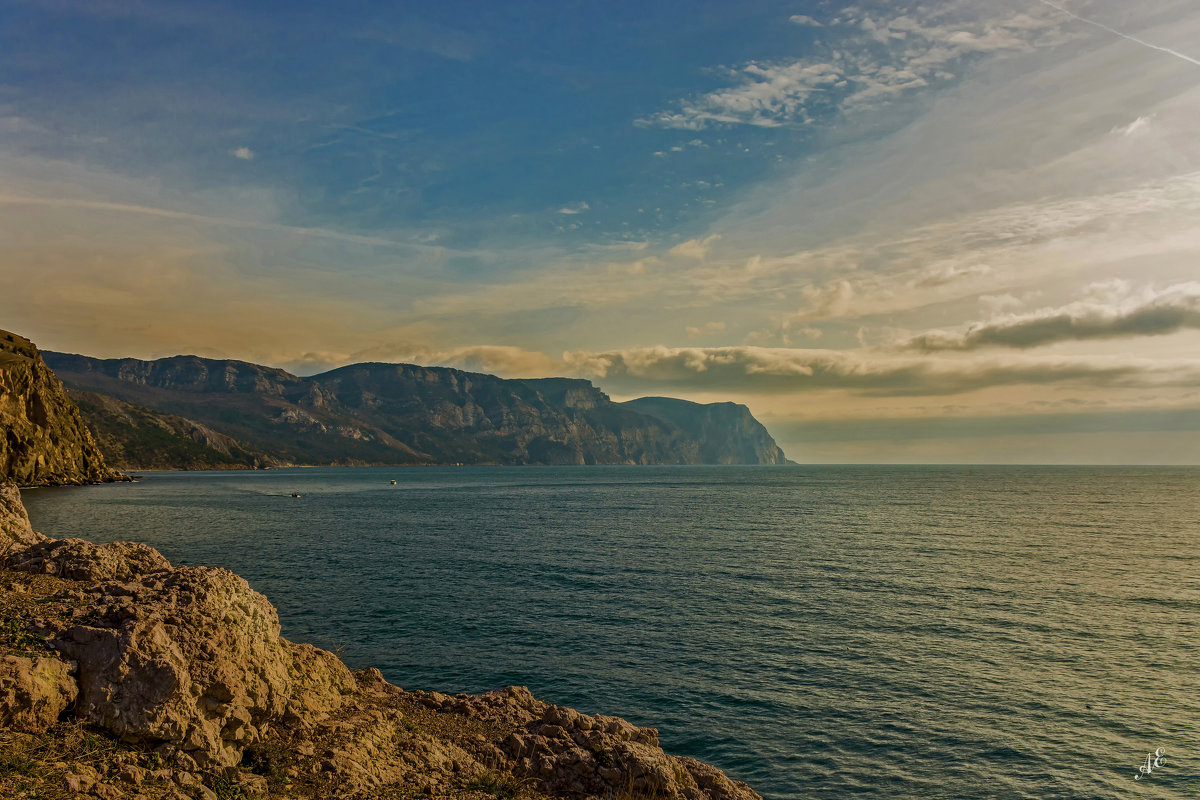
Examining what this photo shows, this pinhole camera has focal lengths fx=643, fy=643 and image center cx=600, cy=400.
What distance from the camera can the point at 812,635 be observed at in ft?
117

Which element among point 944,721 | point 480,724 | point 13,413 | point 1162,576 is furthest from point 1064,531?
point 13,413

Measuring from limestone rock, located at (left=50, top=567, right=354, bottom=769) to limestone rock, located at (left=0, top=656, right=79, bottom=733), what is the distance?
32cm

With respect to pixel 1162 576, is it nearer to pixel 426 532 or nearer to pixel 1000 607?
pixel 1000 607

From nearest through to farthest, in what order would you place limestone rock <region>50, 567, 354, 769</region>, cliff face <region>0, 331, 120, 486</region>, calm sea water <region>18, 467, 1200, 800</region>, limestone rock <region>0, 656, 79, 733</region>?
limestone rock <region>0, 656, 79, 733</region> → limestone rock <region>50, 567, 354, 769</region> → calm sea water <region>18, 467, 1200, 800</region> → cliff face <region>0, 331, 120, 486</region>

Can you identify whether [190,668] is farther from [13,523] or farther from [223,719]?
[13,523]

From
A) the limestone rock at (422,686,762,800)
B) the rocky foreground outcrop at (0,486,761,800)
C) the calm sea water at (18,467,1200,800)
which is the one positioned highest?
the rocky foreground outcrop at (0,486,761,800)

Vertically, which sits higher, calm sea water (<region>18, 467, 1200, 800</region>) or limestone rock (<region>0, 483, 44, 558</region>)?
limestone rock (<region>0, 483, 44, 558</region>)

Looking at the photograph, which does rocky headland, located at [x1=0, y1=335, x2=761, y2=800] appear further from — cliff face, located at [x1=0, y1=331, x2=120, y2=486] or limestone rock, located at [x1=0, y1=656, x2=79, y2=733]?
cliff face, located at [x1=0, y1=331, x2=120, y2=486]

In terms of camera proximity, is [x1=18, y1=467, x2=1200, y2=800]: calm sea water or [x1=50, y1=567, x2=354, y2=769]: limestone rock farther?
[x1=18, y1=467, x2=1200, y2=800]: calm sea water

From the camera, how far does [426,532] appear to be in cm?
8519

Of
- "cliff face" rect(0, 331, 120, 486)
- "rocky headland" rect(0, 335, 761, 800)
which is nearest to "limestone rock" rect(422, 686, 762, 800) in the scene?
"rocky headland" rect(0, 335, 761, 800)

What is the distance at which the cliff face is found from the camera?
12950 centimetres

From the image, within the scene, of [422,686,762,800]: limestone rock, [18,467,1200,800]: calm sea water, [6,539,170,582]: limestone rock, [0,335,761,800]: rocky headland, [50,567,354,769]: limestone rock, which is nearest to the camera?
[0,335,761,800]: rocky headland

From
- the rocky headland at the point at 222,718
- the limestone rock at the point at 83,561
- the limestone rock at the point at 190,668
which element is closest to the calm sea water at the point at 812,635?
the rocky headland at the point at 222,718
